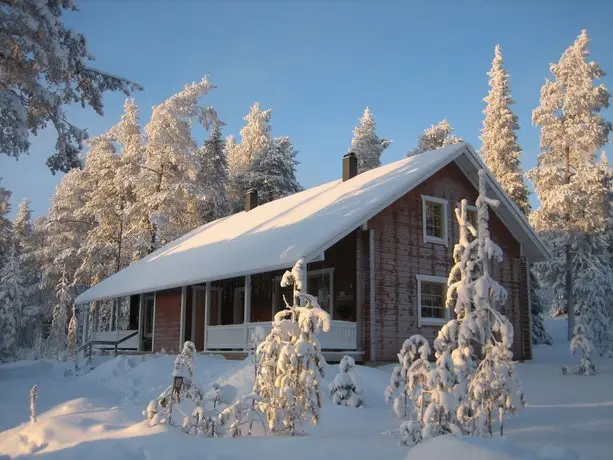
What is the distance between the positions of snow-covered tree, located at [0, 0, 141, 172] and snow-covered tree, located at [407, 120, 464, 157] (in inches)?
1395

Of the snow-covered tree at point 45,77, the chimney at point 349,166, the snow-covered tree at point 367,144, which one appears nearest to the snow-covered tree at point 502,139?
the snow-covered tree at point 367,144

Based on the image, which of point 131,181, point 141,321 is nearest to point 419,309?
point 141,321

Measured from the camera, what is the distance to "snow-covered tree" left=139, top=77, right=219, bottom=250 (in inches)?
1395

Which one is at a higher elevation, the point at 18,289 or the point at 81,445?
the point at 18,289

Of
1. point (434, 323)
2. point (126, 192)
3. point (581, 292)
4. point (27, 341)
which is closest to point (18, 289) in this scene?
point (126, 192)

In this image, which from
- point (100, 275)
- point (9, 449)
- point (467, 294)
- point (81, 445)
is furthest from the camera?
point (100, 275)

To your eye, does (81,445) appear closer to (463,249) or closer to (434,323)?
(463,249)

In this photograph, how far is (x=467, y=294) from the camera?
784 centimetres

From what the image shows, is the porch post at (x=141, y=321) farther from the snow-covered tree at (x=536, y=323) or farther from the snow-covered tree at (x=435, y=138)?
the snow-covered tree at (x=435, y=138)

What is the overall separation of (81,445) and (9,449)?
4.80 feet

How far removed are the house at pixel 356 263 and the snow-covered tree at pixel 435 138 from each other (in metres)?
25.1

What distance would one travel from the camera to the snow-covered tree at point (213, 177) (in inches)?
1522

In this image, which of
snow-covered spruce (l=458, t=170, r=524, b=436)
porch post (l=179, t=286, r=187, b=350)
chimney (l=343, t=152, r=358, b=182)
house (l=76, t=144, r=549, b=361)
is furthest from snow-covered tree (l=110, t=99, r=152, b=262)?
snow-covered spruce (l=458, t=170, r=524, b=436)

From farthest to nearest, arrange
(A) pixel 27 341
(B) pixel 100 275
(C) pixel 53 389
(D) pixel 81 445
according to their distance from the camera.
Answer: (A) pixel 27 341 < (B) pixel 100 275 < (C) pixel 53 389 < (D) pixel 81 445
